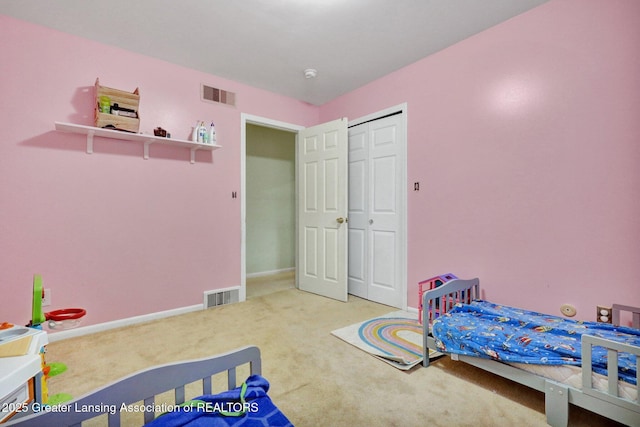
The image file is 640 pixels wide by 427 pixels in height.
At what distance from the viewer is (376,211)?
11.0 ft

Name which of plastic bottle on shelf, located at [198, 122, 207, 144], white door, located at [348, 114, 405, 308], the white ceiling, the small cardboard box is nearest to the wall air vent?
white door, located at [348, 114, 405, 308]

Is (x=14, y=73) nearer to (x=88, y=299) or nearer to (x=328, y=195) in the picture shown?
(x=88, y=299)

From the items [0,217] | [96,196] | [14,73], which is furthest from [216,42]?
[0,217]

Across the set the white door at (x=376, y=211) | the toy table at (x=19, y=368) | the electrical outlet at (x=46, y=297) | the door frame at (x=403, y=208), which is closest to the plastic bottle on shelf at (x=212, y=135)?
the white door at (x=376, y=211)

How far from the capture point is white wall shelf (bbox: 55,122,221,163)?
7.77 feet

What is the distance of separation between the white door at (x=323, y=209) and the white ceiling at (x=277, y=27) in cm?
83

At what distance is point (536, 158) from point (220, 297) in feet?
10.5

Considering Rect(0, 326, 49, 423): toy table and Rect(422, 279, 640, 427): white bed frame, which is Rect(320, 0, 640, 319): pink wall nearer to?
Rect(422, 279, 640, 427): white bed frame

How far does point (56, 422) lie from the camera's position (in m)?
0.63

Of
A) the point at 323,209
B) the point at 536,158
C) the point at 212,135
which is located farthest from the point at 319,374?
the point at 212,135

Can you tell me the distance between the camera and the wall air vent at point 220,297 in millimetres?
3176

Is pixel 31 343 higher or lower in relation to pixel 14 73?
lower

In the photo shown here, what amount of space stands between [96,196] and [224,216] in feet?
3.80

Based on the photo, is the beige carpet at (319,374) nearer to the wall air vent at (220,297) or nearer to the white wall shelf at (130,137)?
the wall air vent at (220,297)
